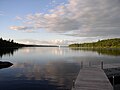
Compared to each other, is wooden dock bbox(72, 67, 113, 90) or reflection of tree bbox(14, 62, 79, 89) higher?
wooden dock bbox(72, 67, 113, 90)

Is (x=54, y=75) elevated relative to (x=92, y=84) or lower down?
lower down

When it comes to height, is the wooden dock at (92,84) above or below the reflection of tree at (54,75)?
above

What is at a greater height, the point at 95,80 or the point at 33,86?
the point at 95,80

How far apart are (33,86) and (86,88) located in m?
10.6

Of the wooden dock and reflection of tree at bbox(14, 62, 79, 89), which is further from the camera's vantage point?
reflection of tree at bbox(14, 62, 79, 89)

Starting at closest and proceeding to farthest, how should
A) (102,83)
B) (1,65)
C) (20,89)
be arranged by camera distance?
(102,83) < (20,89) < (1,65)

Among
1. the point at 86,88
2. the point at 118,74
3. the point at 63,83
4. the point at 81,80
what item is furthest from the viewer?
the point at 118,74

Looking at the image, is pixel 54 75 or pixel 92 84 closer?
pixel 92 84

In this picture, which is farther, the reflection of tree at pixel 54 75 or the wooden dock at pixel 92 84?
the reflection of tree at pixel 54 75

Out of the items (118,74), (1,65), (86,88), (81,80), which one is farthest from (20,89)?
(1,65)

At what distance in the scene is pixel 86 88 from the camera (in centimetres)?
1897

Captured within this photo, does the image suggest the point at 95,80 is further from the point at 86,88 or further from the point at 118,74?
the point at 118,74

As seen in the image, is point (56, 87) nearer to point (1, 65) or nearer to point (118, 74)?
point (118, 74)

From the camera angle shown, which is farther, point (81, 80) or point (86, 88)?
point (81, 80)
